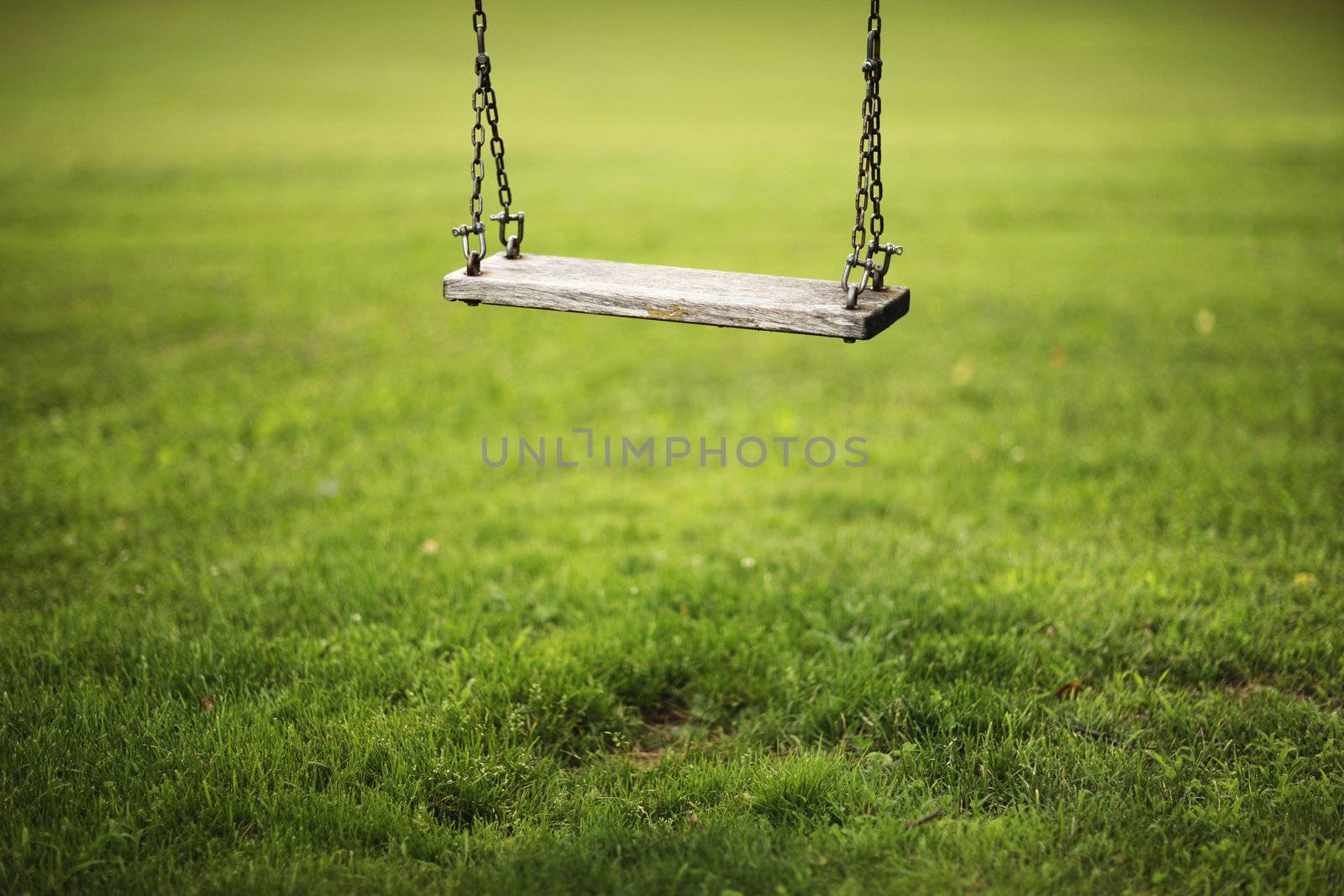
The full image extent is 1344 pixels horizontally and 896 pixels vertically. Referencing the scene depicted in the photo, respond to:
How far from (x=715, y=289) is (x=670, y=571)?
142 centimetres

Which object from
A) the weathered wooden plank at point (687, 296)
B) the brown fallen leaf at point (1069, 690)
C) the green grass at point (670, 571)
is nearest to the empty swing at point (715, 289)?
the weathered wooden plank at point (687, 296)

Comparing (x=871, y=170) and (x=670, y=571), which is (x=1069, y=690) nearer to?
(x=670, y=571)

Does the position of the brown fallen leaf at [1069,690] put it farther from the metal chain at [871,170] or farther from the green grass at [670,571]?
the metal chain at [871,170]

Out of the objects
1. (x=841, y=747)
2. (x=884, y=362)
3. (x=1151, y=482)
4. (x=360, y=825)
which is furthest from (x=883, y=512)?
(x=360, y=825)

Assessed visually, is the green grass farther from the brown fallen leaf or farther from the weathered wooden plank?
the weathered wooden plank

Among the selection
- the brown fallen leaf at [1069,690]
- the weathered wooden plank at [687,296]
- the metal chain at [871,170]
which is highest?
the metal chain at [871,170]

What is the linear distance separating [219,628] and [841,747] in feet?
7.58

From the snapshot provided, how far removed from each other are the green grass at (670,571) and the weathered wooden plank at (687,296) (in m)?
1.20

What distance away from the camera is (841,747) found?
9.62ft

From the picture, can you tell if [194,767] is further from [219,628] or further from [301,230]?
[301,230]

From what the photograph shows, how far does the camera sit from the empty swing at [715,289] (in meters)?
2.85

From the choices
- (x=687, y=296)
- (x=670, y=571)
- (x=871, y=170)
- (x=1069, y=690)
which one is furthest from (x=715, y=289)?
(x=1069, y=690)

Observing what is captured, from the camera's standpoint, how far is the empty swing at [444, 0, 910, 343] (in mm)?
2850

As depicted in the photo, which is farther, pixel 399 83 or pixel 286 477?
pixel 399 83
